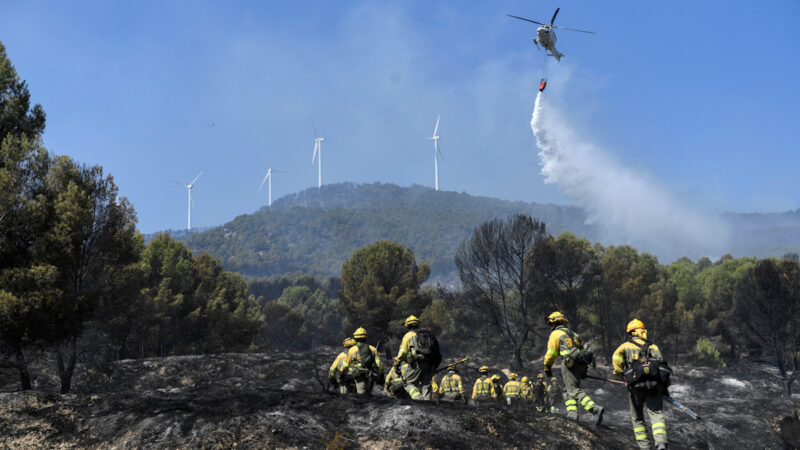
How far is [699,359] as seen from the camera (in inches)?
2253

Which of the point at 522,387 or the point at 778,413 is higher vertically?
the point at 522,387

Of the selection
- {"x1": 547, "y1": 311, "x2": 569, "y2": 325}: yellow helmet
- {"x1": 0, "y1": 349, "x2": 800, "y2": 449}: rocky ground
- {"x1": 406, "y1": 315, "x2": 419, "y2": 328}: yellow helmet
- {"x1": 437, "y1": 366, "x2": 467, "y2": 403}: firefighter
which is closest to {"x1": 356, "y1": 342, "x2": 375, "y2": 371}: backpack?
{"x1": 0, "y1": 349, "x2": 800, "y2": 449}: rocky ground

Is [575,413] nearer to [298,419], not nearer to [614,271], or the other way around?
[298,419]

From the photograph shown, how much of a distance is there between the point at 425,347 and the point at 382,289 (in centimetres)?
3364

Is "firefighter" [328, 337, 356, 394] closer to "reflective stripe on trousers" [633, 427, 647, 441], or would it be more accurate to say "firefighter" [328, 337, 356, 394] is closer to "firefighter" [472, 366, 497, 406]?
"firefighter" [472, 366, 497, 406]

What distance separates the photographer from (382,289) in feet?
147

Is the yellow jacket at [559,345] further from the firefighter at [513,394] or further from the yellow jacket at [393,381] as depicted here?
the firefighter at [513,394]

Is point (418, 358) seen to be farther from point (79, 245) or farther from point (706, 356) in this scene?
point (706, 356)

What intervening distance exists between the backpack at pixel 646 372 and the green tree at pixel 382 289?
114ft

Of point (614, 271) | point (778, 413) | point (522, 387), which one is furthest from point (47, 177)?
point (614, 271)

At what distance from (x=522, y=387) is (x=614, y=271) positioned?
45.2 metres

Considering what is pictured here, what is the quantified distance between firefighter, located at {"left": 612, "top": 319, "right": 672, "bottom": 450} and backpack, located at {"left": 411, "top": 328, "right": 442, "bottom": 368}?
3678mm

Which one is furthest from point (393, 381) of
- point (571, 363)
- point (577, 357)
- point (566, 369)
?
point (577, 357)

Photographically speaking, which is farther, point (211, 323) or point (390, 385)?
point (211, 323)
